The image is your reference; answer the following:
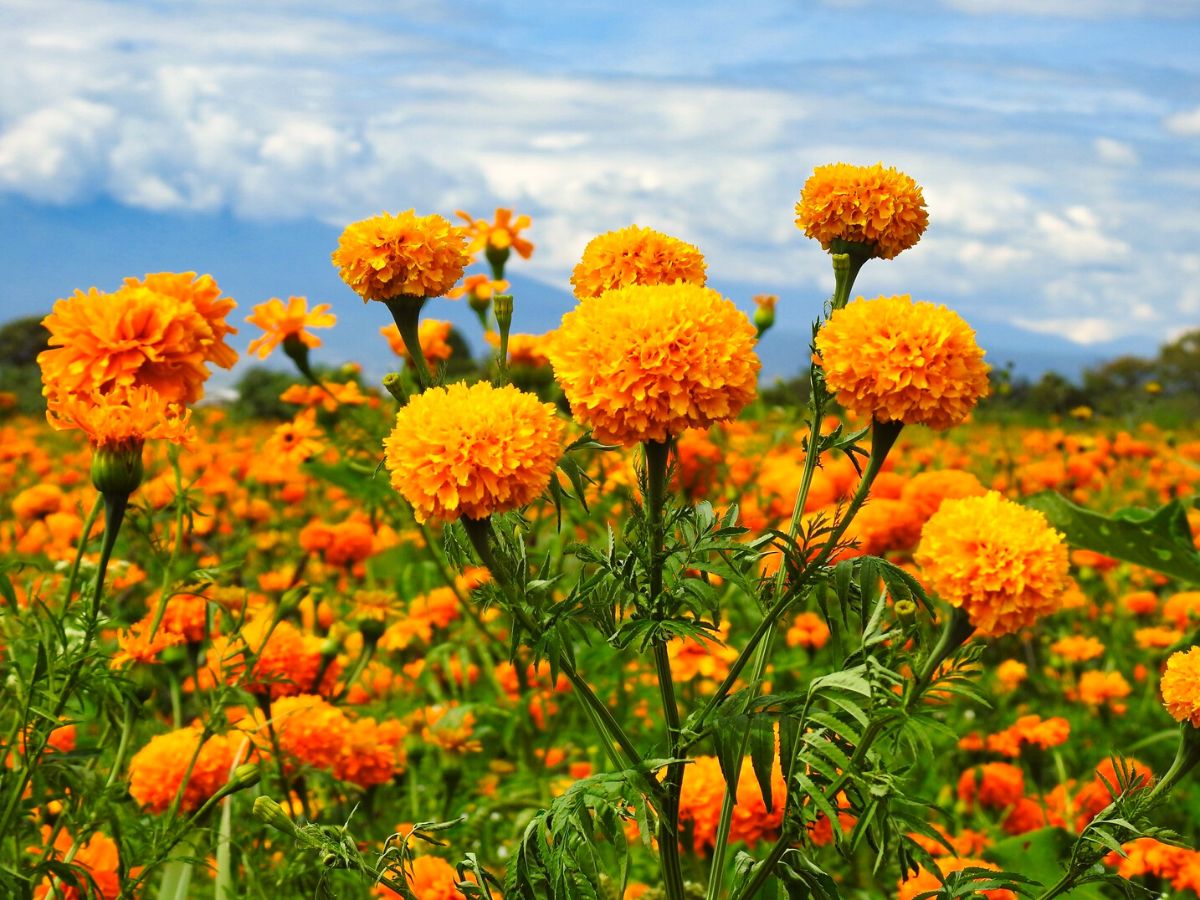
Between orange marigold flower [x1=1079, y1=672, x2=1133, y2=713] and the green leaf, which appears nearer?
the green leaf

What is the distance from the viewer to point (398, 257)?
6.07ft

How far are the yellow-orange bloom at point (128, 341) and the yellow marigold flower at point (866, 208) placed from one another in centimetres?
96

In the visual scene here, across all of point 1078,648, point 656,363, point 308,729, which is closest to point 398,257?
point 656,363

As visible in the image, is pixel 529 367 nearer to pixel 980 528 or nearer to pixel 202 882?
pixel 202 882

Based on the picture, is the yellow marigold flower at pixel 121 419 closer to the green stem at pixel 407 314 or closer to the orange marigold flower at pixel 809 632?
the green stem at pixel 407 314

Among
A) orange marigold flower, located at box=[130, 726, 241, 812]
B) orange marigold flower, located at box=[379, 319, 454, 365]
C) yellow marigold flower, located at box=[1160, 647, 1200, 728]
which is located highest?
yellow marigold flower, located at box=[1160, 647, 1200, 728]

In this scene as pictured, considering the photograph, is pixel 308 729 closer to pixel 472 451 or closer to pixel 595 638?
pixel 595 638

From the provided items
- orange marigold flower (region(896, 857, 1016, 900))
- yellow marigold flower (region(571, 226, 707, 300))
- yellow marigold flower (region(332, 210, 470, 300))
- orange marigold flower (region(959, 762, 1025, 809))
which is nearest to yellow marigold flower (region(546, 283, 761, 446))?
yellow marigold flower (region(571, 226, 707, 300))

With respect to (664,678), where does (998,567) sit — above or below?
above

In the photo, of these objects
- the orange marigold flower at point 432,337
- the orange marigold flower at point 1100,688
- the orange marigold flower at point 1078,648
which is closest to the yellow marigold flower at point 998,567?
the orange marigold flower at point 1100,688

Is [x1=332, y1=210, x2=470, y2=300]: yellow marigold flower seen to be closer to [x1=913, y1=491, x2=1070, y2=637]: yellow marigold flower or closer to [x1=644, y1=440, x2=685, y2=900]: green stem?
[x1=644, y1=440, x2=685, y2=900]: green stem

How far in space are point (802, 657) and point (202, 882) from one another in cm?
171

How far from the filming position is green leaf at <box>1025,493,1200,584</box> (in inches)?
90.8

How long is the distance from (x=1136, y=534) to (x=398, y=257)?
4.93ft
